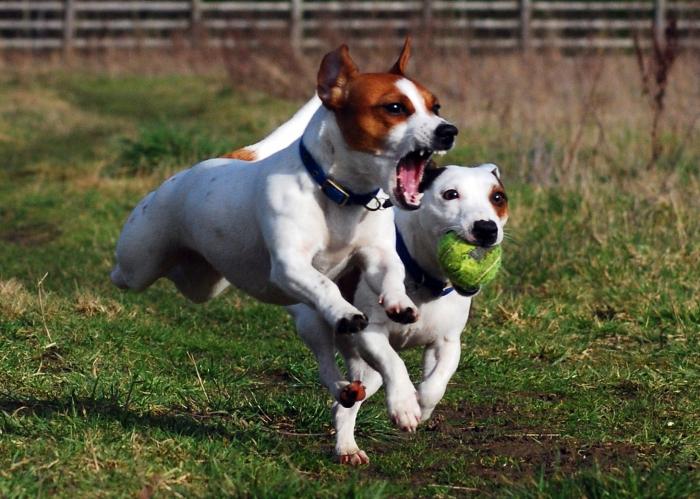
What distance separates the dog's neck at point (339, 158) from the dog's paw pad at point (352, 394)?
2.21ft

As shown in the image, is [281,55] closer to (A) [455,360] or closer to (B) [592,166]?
(B) [592,166]

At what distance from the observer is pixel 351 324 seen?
405cm

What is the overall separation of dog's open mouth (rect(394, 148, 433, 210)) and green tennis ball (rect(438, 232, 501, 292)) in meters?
0.45

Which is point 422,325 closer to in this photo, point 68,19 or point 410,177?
point 410,177

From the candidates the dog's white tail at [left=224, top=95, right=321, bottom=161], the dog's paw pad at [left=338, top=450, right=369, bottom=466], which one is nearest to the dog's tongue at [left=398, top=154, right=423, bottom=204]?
the dog's paw pad at [left=338, top=450, right=369, bottom=466]

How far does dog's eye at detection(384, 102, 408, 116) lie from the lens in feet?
14.2

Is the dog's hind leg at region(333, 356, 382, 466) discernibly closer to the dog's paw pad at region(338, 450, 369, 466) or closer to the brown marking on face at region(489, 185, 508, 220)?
the dog's paw pad at region(338, 450, 369, 466)

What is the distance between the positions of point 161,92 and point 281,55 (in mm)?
2559

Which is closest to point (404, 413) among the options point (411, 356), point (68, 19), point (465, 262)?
point (465, 262)

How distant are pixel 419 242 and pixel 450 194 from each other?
265mm

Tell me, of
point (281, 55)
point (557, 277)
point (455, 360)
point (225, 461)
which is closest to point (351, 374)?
point (455, 360)

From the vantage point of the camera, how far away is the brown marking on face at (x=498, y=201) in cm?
503

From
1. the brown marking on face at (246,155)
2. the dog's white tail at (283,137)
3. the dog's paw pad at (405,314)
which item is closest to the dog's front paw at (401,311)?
the dog's paw pad at (405,314)

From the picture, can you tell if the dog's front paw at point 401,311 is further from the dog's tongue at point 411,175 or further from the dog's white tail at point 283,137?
the dog's white tail at point 283,137
